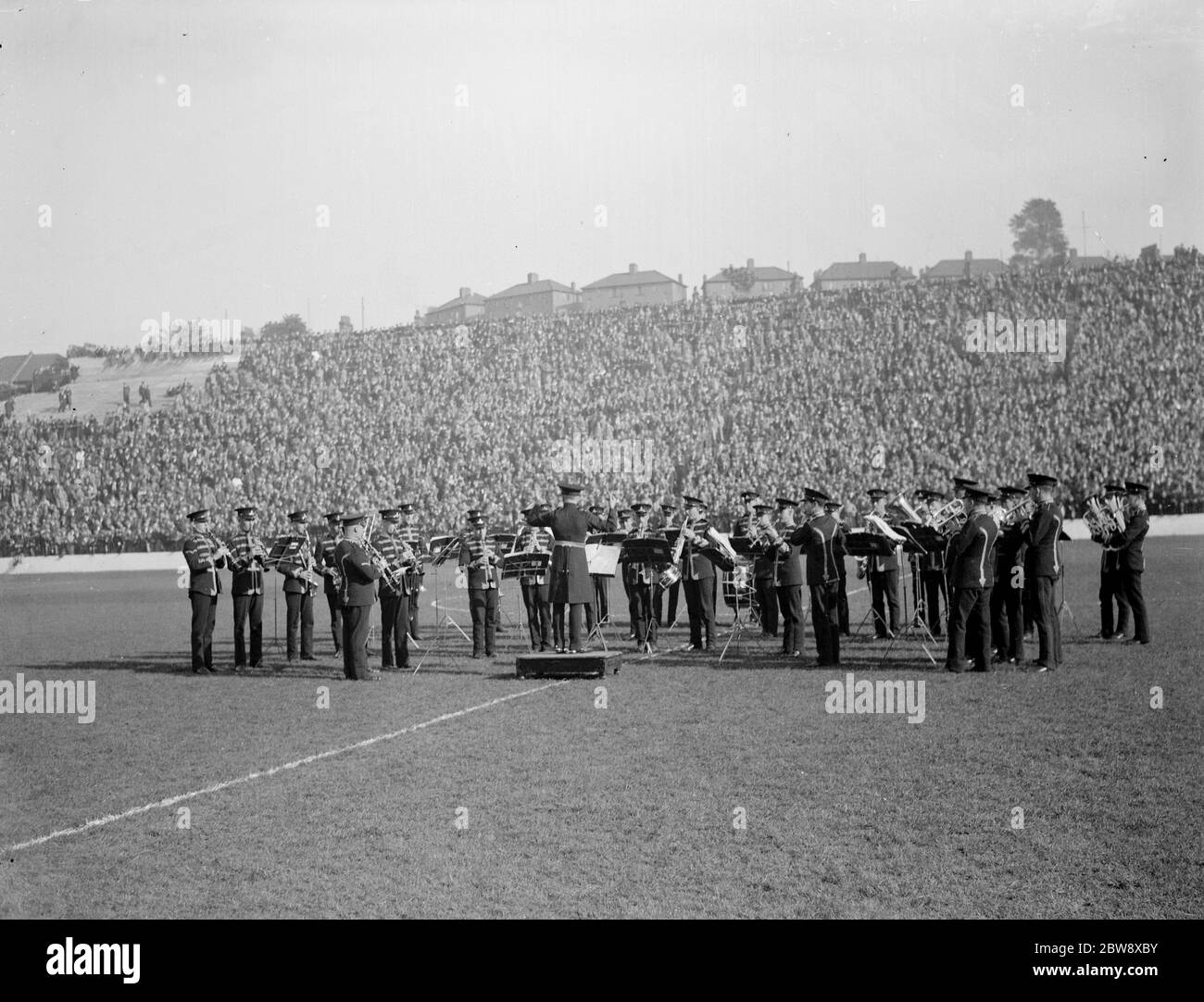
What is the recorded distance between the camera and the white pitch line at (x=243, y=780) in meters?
8.35

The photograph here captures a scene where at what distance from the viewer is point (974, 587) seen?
43.8 ft

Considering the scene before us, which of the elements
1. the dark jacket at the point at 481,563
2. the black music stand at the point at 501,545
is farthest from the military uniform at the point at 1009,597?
the dark jacket at the point at 481,563

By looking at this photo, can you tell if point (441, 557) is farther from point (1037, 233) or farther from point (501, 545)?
point (1037, 233)

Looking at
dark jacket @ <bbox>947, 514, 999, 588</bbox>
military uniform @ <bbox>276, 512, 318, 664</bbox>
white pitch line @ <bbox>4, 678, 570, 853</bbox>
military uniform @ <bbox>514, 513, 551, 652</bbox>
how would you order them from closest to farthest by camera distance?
1. white pitch line @ <bbox>4, 678, 570, 853</bbox>
2. dark jacket @ <bbox>947, 514, 999, 588</bbox>
3. military uniform @ <bbox>276, 512, 318, 664</bbox>
4. military uniform @ <bbox>514, 513, 551, 652</bbox>

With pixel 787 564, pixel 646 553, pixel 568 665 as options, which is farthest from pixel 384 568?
pixel 787 564

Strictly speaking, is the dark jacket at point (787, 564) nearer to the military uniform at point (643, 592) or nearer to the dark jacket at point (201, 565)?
the military uniform at point (643, 592)

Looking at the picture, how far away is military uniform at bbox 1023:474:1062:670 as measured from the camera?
44.3 feet

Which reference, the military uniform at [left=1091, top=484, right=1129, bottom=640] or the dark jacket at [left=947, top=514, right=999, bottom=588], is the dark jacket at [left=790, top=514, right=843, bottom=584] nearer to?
the dark jacket at [left=947, top=514, right=999, bottom=588]

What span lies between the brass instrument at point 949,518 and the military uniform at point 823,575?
1.58 metres

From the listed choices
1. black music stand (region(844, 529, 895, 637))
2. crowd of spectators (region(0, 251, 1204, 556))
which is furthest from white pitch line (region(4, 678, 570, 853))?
crowd of spectators (region(0, 251, 1204, 556))

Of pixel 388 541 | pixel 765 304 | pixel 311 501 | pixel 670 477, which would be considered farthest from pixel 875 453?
pixel 388 541

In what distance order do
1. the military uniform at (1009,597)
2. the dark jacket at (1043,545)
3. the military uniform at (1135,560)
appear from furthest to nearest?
the military uniform at (1135,560)
the military uniform at (1009,597)
the dark jacket at (1043,545)

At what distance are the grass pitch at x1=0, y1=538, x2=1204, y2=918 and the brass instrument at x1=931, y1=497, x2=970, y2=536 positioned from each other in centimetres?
166

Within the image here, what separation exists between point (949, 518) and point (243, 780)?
31.7ft
